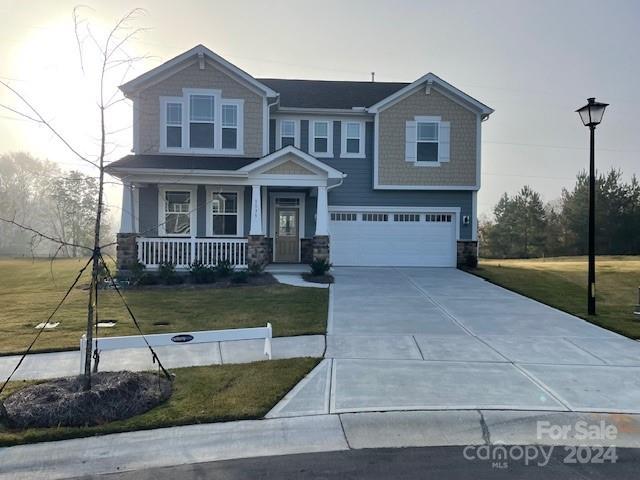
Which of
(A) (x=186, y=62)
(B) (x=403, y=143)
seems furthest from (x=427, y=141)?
(A) (x=186, y=62)

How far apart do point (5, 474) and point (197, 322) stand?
5.48m

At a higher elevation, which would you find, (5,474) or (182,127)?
(182,127)

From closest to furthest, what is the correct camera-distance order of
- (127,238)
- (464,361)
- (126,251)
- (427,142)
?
(464,361) → (127,238) → (126,251) → (427,142)

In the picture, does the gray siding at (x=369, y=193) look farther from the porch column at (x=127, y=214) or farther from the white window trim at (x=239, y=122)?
the porch column at (x=127, y=214)

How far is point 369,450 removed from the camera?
4.29 m

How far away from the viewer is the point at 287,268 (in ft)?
56.1

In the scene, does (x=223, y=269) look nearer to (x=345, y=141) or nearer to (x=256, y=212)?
(x=256, y=212)

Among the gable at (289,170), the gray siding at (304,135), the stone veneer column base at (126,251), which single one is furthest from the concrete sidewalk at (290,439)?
the gray siding at (304,135)

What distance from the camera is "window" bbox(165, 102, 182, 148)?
17.2m

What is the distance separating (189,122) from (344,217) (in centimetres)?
695

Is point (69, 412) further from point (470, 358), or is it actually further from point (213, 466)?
point (470, 358)

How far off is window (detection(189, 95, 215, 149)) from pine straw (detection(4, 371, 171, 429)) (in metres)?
12.7

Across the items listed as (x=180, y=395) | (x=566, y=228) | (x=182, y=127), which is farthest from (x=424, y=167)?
(x=566, y=228)

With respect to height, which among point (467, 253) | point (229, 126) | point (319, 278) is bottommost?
point (319, 278)
